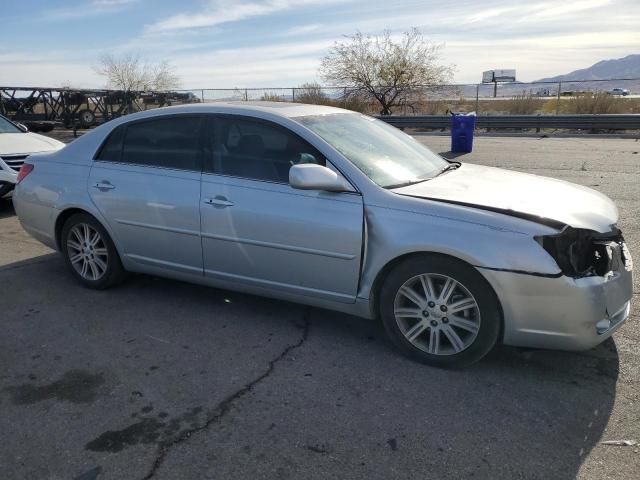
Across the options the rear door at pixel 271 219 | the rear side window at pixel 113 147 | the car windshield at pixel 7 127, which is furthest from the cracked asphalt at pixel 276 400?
the car windshield at pixel 7 127

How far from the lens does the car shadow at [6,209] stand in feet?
26.5

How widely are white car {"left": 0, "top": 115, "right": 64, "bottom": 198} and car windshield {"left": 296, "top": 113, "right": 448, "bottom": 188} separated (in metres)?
5.66

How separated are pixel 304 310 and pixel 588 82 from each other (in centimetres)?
2558

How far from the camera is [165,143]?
452cm

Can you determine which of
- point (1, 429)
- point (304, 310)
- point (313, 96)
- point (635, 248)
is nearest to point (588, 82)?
point (313, 96)

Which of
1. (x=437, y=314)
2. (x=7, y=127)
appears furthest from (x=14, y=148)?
(x=437, y=314)

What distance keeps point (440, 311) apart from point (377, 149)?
138 cm

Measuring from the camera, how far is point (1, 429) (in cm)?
294

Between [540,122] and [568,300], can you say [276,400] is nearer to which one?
[568,300]

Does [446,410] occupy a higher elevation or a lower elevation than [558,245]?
lower

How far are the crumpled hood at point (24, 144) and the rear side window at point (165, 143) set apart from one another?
4.61 m

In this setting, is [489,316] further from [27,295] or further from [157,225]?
[27,295]

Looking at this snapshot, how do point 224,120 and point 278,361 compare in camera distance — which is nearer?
point 278,361

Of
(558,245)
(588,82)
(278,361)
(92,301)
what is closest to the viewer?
(558,245)
